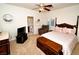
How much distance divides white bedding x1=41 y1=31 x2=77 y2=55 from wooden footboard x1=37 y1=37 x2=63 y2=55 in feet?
0.36

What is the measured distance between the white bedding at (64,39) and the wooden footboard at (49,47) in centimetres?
11

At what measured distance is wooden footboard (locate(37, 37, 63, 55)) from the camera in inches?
82.7

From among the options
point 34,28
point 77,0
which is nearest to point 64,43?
point 34,28

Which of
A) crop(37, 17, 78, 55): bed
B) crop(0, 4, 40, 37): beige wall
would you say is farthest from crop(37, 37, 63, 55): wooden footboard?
crop(0, 4, 40, 37): beige wall

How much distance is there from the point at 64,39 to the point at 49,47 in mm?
506

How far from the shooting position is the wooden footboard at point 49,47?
2.10 metres

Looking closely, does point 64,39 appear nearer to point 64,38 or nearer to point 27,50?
point 64,38

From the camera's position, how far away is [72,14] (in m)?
2.06

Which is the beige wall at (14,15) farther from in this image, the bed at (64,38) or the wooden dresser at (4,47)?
the bed at (64,38)

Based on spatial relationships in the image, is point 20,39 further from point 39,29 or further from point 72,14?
point 72,14

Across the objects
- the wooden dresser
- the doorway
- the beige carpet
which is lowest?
the beige carpet

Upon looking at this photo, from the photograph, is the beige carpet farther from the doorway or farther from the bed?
the doorway

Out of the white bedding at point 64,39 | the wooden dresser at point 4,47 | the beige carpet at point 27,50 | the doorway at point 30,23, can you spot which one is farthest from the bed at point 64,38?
the wooden dresser at point 4,47

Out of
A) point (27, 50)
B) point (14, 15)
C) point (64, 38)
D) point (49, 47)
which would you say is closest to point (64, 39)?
point (64, 38)
